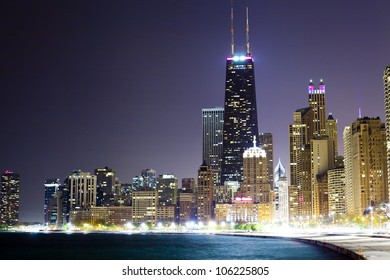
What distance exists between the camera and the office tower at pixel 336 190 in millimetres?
118044

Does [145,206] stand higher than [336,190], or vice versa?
[336,190]

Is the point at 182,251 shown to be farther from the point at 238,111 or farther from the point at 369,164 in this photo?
the point at 238,111

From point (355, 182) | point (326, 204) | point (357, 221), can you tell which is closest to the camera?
point (357, 221)

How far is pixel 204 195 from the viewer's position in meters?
146

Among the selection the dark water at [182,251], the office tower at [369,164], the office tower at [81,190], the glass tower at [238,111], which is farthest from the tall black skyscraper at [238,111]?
the dark water at [182,251]

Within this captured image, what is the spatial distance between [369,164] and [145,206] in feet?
198

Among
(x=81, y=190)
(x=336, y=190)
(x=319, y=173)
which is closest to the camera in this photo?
(x=336, y=190)

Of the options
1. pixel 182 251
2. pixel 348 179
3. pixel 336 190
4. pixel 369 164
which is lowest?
pixel 182 251

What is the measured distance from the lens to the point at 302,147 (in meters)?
144

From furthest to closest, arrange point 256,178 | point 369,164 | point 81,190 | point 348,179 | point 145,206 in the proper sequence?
point 81,190 < point 256,178 < point 145,206 < point 348,179 < point 369,164

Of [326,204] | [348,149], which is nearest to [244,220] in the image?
[326,204]

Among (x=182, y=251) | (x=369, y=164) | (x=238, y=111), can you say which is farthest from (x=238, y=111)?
(x=182, y=251)
